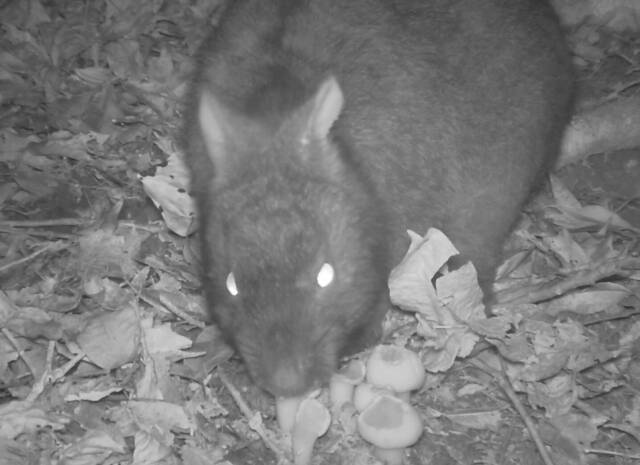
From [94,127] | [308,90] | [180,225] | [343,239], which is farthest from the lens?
[94,127]

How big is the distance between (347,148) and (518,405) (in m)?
1.51

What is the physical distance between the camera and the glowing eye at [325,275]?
3.56 m

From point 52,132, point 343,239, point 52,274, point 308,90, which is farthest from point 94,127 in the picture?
point 343,239

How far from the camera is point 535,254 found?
5.14 m

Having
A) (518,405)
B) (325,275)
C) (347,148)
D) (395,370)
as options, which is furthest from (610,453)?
(347,148)

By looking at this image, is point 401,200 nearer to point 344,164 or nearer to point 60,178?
point 344,164

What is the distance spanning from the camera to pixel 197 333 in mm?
4652

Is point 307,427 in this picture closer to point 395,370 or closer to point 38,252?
point 395,370

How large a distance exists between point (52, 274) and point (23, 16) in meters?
3.15

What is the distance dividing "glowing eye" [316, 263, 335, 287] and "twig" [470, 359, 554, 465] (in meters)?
1.21

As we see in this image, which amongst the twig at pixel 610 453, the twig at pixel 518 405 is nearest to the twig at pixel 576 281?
the twig at pixel 518 405

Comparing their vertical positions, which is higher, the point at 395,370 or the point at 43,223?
the point at 395,370

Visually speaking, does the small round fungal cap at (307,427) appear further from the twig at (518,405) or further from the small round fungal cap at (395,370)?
the twig at (518,405)

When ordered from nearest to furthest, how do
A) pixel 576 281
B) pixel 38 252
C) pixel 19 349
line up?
1. pixel 19 349
2. pixel 576 281
3. pixel 38 252
